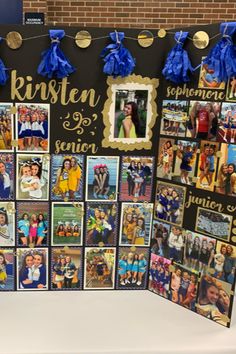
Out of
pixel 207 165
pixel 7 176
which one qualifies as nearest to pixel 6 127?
pixel 7 176

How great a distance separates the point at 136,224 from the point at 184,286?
14.0 inches

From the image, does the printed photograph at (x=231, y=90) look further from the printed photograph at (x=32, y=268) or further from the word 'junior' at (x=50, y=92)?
the printed photograph at (x=32, y=268)

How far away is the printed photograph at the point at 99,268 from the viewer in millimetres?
1782

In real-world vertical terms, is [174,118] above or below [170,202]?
above

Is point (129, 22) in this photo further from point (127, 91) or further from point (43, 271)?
point (43, 271)

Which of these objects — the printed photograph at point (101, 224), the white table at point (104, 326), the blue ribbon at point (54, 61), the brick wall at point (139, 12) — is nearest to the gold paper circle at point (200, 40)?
the blue ribbon at point (54, 61)

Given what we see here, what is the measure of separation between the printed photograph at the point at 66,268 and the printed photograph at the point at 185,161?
0.59 metres

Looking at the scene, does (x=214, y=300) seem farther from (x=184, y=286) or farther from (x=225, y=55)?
(x=225, y=55)

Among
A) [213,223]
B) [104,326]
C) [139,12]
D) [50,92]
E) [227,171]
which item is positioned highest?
[139,12]

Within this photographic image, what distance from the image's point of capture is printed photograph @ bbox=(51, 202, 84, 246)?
172cm

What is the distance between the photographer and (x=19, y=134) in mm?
1620

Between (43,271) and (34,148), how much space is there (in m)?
0.59

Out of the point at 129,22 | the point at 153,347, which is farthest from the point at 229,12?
the point at 153,347

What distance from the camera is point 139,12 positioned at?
4.07 m
